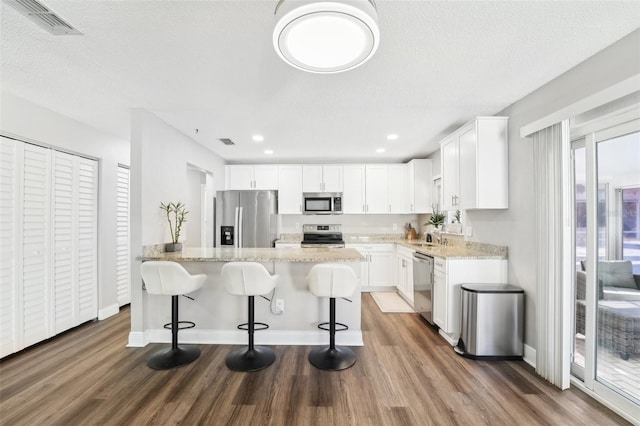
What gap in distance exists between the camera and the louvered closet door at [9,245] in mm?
2658

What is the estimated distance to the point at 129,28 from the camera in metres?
1.74

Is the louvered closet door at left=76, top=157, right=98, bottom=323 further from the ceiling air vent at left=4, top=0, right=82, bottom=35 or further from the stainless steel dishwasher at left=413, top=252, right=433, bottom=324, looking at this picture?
the stainless steel dishwasher at left=413, top=252, right=433, bottom=324

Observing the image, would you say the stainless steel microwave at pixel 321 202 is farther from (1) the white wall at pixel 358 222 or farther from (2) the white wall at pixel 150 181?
(2) the white wall at pixel 150 181

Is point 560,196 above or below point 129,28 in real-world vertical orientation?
below

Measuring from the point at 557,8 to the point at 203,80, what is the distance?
2.43 m

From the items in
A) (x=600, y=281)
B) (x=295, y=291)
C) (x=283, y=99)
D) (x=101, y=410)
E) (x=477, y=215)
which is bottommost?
(x=101, y=410)

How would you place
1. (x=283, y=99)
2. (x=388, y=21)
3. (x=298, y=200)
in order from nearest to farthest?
(x=388, y=21) < (x=283, y=99) < (x=298, y=200)

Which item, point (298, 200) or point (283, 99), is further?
point (298, 200)

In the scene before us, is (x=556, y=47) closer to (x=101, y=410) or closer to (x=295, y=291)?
(x=295, y=291)

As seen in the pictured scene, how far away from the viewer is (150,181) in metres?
3.08

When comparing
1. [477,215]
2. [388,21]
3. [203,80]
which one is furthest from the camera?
[477,215]

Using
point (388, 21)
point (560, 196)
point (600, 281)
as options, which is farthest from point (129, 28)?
point (600, 281)

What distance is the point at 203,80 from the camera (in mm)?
2379

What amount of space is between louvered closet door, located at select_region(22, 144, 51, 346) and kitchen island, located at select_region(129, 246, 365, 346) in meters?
0.98
